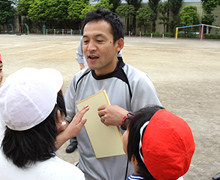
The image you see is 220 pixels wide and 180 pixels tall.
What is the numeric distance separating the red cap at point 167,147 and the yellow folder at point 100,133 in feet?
1.58

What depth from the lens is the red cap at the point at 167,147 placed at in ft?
2.95

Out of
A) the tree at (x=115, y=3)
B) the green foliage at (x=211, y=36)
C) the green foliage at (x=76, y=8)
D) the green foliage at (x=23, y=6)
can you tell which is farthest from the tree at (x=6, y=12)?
the green foliage at (x=211, y=36)

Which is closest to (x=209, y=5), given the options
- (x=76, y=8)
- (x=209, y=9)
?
(x=209, y=9)

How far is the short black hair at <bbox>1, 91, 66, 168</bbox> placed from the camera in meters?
1.03

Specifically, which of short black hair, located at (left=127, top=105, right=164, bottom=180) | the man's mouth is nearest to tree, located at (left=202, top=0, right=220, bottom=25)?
the man's mouth

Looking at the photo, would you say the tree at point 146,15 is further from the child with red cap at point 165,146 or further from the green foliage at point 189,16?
the child with red cap at point 165,146

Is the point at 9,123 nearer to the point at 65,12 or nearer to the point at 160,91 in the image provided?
the point at 160,91

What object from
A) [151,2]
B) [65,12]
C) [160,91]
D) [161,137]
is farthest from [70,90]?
[65,12]

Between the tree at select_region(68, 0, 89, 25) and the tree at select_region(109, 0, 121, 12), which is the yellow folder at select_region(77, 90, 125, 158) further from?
the tree at select_region(68, 0, 89, 25)

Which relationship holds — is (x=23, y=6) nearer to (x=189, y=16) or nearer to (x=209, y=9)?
(x=189, y=16)

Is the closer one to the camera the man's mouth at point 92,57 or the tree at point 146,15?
the man's mouth at point 92,57

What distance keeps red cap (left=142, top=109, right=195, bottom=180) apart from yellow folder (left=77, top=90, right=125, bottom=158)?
483 mm

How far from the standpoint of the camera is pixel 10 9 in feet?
140

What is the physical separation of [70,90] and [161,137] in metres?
0.98
